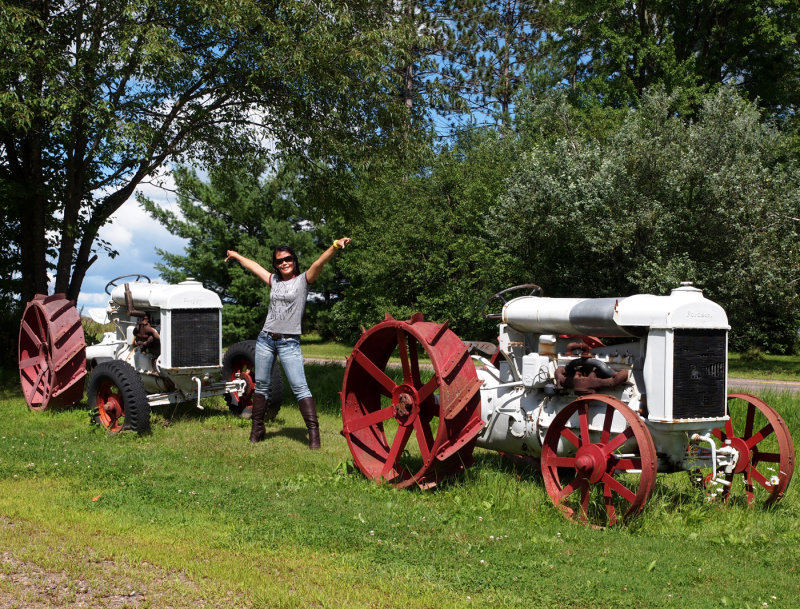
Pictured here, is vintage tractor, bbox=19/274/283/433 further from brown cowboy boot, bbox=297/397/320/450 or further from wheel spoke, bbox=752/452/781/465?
wheel spoke, bbox=752/452/781/465

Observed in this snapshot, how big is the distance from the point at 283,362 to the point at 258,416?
672 mm

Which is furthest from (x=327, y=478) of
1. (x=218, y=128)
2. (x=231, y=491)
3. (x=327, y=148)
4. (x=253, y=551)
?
(x=218, y=128)

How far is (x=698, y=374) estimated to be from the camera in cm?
558

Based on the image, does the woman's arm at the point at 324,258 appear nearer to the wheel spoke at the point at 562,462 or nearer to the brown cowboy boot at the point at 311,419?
the brown cowboy boot at the point at 311,419

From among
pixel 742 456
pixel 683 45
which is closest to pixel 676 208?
pixel 683 45

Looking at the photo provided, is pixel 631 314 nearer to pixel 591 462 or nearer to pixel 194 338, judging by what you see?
pixel 591 462

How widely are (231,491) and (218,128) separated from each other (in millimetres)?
10095

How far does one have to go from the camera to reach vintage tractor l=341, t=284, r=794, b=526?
18.1ft

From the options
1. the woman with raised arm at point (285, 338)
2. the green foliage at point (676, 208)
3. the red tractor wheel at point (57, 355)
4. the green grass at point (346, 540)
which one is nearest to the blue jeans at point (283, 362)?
the woman with raised arm at point (285, 338)

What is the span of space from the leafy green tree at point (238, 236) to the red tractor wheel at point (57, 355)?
18.8 metres

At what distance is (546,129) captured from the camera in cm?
2436

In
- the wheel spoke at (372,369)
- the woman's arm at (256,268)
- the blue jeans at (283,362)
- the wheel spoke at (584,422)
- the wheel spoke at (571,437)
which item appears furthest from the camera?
the woman's arm at (256,268)

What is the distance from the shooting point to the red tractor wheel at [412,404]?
6.07 metres

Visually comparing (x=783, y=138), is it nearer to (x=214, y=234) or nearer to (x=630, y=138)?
(x=630, y=138)
